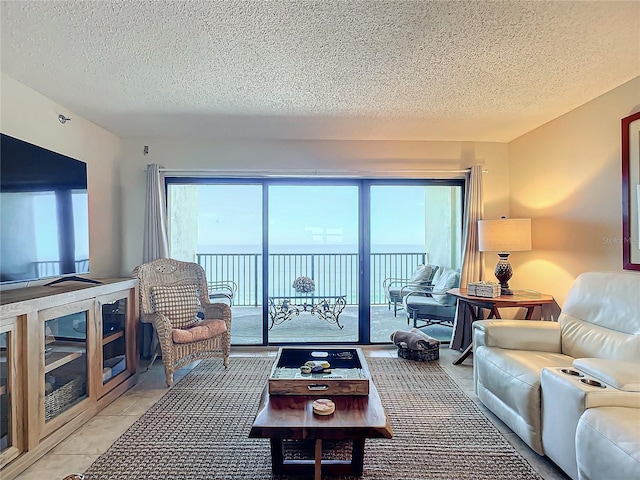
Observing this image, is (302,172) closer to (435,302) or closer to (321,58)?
(321,58)

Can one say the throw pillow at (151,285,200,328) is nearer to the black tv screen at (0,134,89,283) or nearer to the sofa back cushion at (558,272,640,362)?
the black tv screen at (0,134,89,283)

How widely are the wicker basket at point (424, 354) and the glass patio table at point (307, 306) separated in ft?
2.98

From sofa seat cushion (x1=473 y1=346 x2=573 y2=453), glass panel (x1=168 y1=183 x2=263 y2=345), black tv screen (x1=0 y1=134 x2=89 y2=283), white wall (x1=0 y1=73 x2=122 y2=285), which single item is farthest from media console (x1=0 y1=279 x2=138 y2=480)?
sofa seat cushion (x1=473 y1=346 x2=573 y2=453)

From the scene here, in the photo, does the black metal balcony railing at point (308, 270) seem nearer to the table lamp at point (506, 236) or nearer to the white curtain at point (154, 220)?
the white curtain at point (154, 220)

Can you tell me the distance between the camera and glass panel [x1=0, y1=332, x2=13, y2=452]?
1.87m

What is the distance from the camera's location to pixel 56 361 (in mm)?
2246

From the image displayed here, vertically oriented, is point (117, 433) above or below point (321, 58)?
below

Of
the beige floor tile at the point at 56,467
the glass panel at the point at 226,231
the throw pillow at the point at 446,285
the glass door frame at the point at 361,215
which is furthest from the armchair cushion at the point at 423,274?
the beige floor tile at the point at 56,467

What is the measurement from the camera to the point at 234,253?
437cm

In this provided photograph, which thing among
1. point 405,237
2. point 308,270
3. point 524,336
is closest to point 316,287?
point 308,270

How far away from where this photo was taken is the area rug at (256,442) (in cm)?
192

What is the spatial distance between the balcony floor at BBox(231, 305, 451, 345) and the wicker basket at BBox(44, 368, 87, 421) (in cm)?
183

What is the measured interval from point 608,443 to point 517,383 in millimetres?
688

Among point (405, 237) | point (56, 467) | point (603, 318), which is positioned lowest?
point (56, 467)
